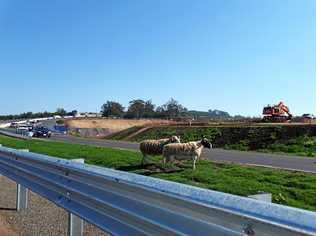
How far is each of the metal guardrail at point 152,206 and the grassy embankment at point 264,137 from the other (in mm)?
33339

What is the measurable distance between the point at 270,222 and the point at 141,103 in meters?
173

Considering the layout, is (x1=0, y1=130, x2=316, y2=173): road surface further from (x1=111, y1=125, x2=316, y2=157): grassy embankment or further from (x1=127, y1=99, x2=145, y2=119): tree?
(x1=127, y1=99, x2=145, y2=119): tree

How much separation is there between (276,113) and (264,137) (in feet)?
73.6

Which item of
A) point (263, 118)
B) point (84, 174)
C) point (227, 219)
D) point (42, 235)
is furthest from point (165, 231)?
point (263, 118)

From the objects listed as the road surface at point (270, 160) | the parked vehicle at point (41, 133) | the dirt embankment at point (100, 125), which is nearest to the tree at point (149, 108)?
the dirt embankment at point (100, 125)

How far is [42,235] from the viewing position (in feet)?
26.2

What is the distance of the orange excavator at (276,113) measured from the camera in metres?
68.8

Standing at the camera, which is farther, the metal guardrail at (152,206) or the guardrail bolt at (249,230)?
the guardrail bolt at (249,230)

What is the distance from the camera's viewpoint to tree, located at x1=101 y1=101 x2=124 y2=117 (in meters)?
184

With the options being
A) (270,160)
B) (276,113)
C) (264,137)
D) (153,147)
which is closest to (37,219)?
(153,147)

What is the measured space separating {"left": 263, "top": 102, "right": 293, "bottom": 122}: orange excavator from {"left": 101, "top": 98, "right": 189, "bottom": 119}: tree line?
90728 millimetres

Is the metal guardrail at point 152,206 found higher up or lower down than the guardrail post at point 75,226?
higher up

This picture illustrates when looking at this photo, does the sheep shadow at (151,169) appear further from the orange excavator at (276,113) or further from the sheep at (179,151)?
the orange excavator at (276,113)

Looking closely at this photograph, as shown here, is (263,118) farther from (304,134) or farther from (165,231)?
(165,231)
